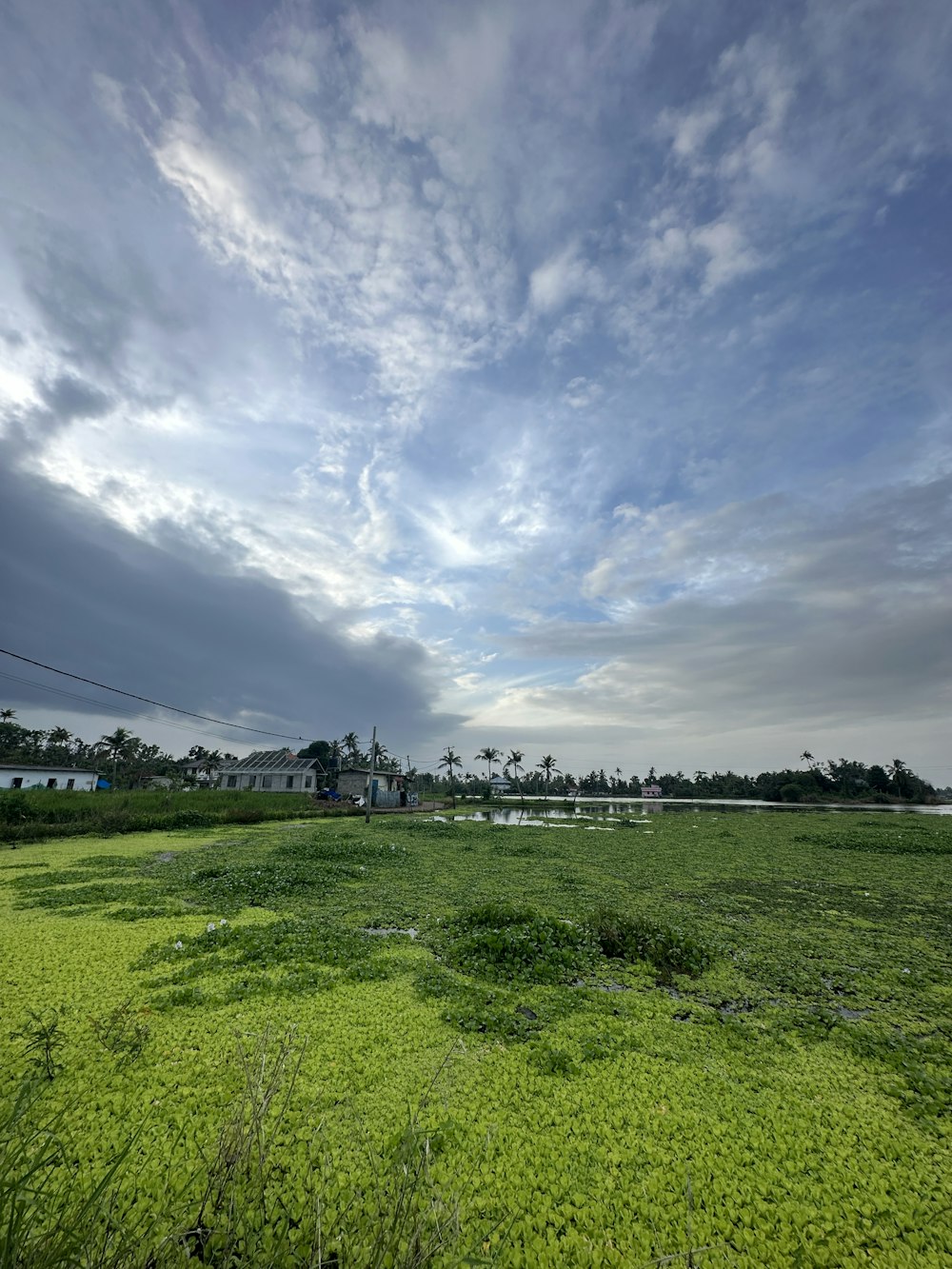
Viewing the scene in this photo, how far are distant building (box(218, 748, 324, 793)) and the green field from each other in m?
39.4

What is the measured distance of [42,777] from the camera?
45.6 m

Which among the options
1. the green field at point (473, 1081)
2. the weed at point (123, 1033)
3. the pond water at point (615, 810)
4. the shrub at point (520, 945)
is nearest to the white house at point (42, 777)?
the pond water at point (615, 810)

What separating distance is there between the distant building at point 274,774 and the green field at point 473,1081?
129ft

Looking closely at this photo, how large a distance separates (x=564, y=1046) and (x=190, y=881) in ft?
31.1

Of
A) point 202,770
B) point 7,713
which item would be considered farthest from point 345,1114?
point 7,713

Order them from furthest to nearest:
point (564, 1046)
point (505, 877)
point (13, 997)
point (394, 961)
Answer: point (505, 877) < point (394, 961) < point (13, 997) < point (564, 1046)

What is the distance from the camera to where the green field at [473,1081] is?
8.56 ft

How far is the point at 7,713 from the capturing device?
5997 cm

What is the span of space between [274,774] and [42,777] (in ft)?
66.2

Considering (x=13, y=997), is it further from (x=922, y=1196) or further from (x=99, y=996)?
(x=922, y=1196)

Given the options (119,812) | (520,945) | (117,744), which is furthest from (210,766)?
(520,945)

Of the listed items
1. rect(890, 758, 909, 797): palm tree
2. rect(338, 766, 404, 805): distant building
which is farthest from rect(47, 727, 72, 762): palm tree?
rect(890, 758, 909, 797): palm tree

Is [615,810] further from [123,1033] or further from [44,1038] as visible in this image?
[44,1038]

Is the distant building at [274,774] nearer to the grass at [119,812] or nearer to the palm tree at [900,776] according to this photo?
the grass at [119,812]
